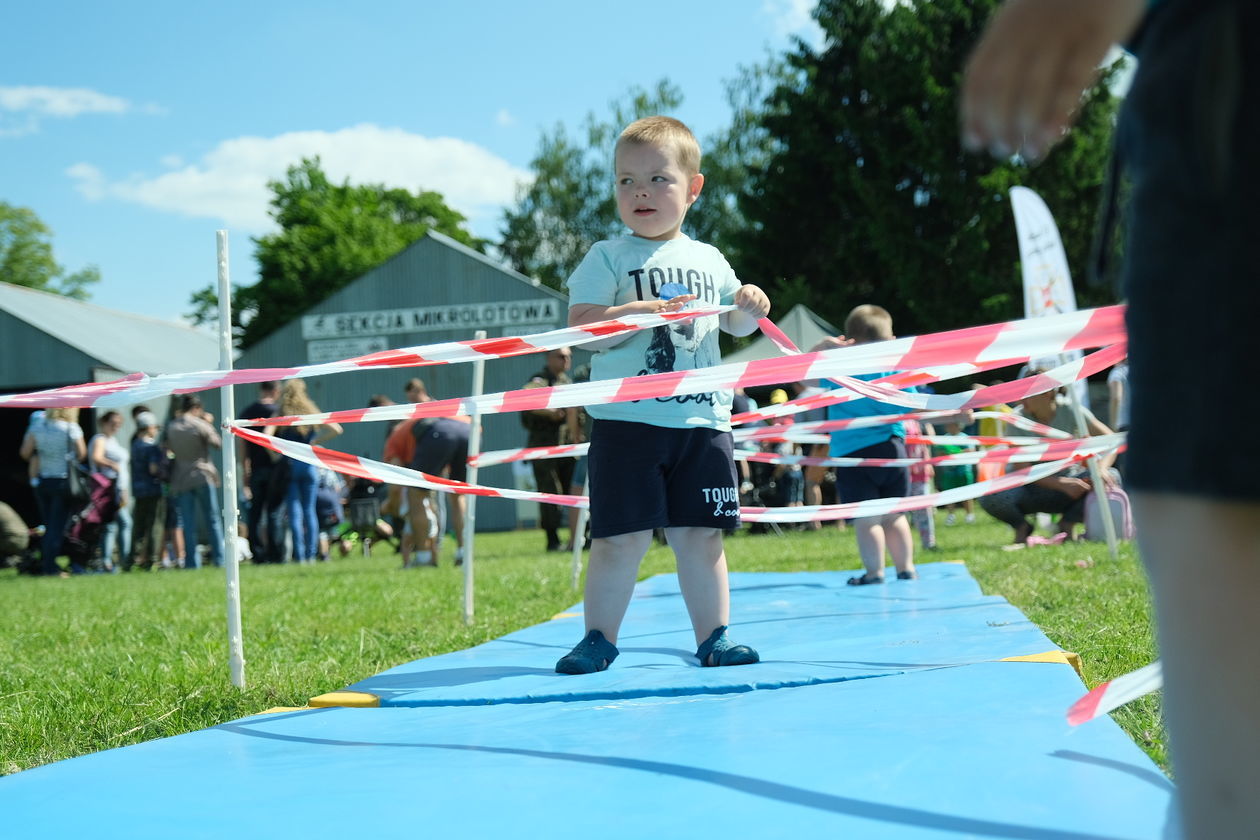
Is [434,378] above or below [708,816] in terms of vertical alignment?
above

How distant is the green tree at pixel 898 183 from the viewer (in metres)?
25.7

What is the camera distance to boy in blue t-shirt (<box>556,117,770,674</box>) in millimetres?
3195

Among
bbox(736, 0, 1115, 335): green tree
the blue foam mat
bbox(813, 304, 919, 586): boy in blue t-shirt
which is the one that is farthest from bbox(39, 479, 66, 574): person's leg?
bbox(736, 0, 1115, 335): green tree

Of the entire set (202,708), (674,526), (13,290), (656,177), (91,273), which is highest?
(91,273)

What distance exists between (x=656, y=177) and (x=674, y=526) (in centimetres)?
106

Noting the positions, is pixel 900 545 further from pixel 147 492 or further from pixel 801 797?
pixel 147 492

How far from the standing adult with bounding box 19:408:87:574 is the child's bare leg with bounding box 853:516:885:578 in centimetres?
917

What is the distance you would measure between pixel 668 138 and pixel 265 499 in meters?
9.29

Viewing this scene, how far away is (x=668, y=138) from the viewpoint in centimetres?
332

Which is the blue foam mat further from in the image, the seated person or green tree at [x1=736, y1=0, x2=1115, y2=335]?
green tree at [x1=736, y1=0, x2=1115, y2=335]

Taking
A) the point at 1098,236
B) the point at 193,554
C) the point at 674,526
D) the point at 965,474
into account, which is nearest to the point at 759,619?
the point at 674,526

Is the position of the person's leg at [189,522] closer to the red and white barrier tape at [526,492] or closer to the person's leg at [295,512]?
the person's leg at [295,512]

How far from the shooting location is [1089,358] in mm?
3385

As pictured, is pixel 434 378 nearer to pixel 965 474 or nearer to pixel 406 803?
pixel 965 474
